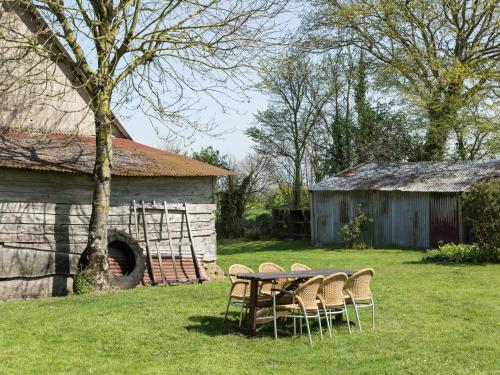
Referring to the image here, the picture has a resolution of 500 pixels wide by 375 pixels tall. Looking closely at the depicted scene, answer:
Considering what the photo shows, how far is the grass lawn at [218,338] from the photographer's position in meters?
7.91

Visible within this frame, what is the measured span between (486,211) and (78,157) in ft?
38.8

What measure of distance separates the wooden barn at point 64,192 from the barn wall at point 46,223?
0.9 inches

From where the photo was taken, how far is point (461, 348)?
8.61 m

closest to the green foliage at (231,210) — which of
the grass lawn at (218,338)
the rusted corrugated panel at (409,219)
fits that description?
the rusted corrugated panel at (409,219)

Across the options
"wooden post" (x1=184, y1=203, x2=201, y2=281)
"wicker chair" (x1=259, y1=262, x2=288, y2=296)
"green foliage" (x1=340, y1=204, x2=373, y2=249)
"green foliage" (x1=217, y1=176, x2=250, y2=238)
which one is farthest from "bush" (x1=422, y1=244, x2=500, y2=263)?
"green foliage" (x1=217, y1=176, x2=250, y2=238)

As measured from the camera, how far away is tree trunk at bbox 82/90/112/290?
1450 centimetres

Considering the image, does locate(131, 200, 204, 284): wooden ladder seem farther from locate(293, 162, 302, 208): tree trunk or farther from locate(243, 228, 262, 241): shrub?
locate(293, 162, 302, 208): tree trunk

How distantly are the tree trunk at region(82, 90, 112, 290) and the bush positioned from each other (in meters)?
10.4

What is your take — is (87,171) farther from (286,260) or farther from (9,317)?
(286,260)

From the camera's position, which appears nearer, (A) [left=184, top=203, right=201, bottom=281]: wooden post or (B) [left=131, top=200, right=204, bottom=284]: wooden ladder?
(B) [left=131, top=200, right=204, bottom=284]: wooden ladder

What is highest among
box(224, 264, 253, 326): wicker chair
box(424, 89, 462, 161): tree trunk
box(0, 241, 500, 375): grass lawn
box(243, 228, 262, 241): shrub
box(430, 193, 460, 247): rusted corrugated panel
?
box(424, 89, 462, 161): tree trunk

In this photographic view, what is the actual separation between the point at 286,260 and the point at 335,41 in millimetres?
14367

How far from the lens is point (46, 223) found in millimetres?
15000

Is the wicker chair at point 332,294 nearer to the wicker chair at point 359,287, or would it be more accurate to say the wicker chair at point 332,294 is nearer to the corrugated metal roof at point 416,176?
the wicker chair at point 359,287
